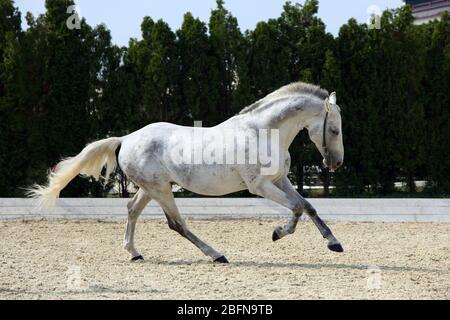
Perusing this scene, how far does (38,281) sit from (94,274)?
0.48 meters

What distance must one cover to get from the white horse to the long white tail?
0.42 m

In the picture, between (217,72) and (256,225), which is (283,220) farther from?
(217,72)

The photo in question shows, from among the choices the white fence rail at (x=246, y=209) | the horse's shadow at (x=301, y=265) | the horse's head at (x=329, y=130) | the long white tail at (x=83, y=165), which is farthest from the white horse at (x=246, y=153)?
the white fence rail at (x=246, y=209)

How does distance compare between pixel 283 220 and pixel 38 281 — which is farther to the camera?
pixel 283 220

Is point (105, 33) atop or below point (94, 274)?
atop

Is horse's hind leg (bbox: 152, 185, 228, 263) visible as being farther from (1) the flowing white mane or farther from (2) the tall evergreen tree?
(2) the tall evergreen tree

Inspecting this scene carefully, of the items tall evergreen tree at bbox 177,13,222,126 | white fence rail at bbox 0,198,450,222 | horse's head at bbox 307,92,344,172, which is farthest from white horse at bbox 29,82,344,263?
tall evergreen tree at bbox 177,13,222,126

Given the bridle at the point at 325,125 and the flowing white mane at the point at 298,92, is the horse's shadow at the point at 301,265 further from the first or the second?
the flowing white mane at the point at 298,92

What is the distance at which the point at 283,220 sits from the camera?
375 inches

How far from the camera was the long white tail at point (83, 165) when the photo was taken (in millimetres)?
6910

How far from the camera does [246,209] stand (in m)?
9.70

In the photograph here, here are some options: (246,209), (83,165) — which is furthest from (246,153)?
(246,209)

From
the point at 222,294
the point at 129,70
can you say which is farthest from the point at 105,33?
the point at 222,294

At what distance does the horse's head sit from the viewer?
6.00 m
